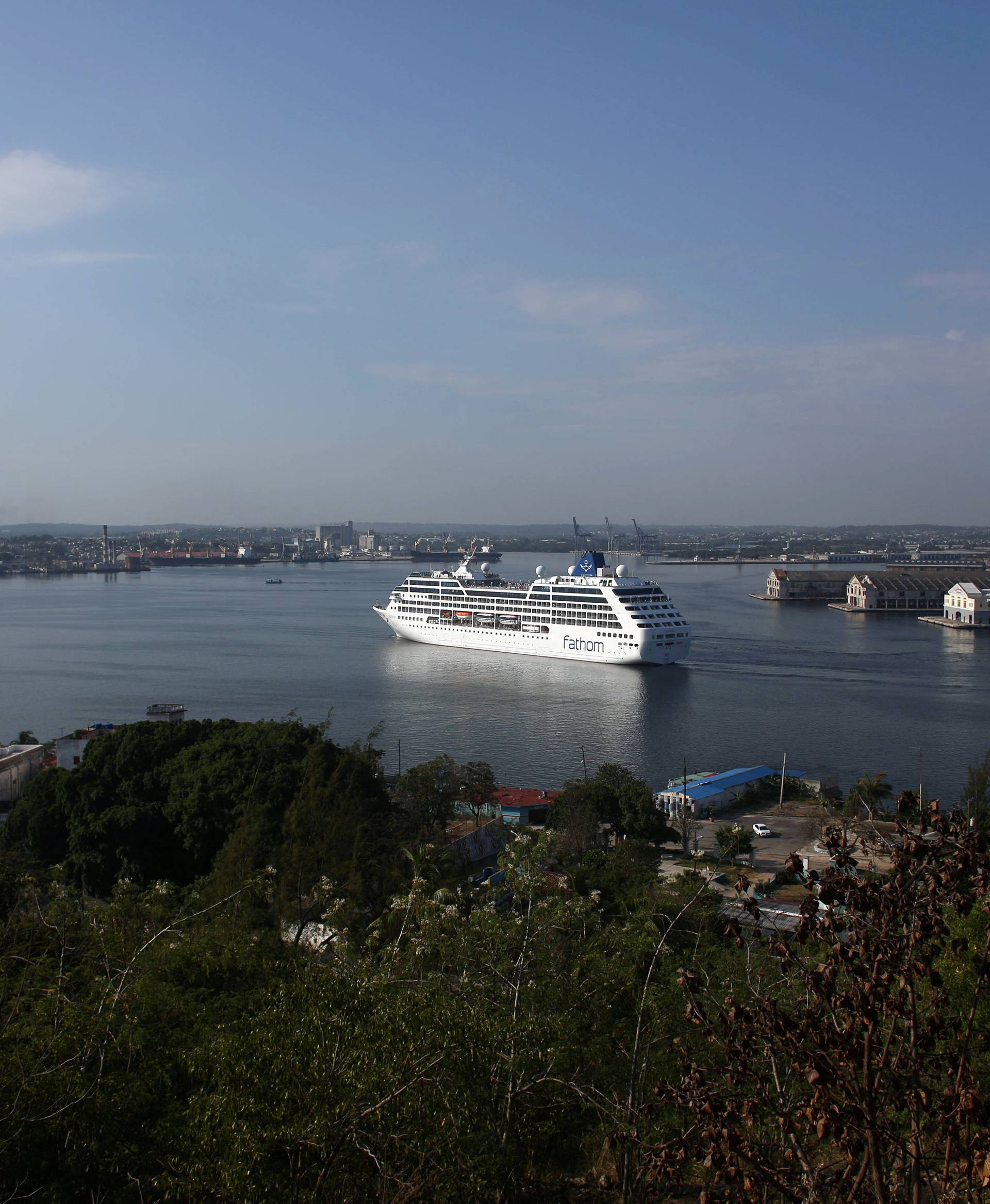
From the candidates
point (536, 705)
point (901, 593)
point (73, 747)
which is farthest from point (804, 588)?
point (73, 747)

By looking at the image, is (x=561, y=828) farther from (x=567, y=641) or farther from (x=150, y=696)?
(x=567, y=641)

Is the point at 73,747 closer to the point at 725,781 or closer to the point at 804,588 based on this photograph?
the point at 725,781

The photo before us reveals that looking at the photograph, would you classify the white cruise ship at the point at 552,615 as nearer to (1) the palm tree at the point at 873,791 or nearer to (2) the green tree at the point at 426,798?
(1) the palm tree at the point at 873,791

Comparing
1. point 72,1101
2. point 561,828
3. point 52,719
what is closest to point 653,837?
point 561,828

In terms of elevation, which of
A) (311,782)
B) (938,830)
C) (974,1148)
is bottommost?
(311,782)

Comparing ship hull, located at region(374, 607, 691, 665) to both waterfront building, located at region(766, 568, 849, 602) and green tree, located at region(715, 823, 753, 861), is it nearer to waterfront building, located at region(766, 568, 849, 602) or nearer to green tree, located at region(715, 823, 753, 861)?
green tree, located at region(715, 823, 753, 861)

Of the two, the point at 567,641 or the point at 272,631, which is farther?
→ the point at 272,631
